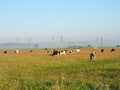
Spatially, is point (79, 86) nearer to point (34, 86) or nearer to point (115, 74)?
point (34, 86)

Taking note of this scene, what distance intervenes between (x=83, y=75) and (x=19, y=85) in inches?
363

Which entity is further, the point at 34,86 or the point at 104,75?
the point at 104,75

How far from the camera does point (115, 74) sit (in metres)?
23.3

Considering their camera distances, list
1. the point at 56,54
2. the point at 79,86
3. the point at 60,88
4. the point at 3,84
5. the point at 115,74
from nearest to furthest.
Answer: the point at 60,88 < the point at 79,86 < the point at 3,84 < the point at 115,74 < the point at 56,54

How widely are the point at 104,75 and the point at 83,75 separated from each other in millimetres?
1528

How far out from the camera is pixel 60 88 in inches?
525

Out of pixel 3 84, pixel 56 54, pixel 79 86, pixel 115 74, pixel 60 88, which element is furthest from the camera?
pixel 56 54

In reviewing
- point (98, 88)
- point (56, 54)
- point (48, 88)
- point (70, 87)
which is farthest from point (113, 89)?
point (56, 54)

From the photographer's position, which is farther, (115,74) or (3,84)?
(115,74)

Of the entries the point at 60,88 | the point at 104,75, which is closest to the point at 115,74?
the point at 104,75

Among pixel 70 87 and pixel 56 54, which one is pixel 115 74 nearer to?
pixel 70 87

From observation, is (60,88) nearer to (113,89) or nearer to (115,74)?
(113,89)

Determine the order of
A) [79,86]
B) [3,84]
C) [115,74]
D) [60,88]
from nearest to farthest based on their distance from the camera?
[60,88]
[79,86]
[3,84]
[115,74]

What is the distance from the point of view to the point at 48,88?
45.6ft
